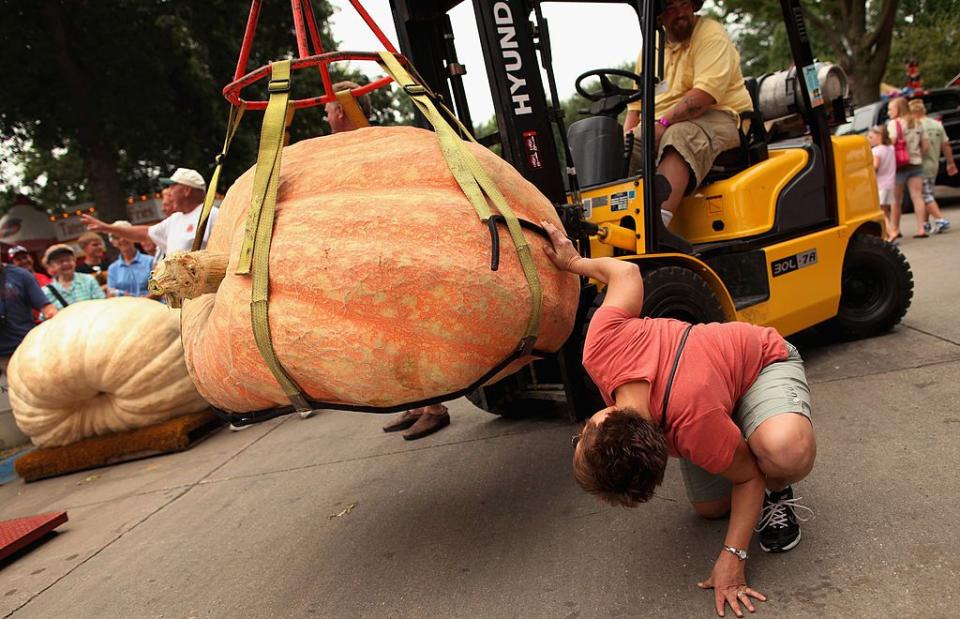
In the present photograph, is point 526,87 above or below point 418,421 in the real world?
above

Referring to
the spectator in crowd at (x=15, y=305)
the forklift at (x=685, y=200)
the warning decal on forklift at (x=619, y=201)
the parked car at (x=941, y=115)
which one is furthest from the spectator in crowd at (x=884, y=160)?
the spectator in crowd at (x=15, y=305)

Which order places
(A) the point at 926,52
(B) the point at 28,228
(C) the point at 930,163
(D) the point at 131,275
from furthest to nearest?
(A) the point at 926,52
(B) the point at 28,228
(C) the point at 930,163
(D) the point at 131,275

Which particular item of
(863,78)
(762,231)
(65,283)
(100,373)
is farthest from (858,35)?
(100,373)

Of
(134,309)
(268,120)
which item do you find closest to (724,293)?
(268,120)

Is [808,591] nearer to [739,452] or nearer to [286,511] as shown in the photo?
[739,452]

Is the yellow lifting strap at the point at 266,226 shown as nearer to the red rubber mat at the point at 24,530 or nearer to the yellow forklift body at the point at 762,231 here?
the yellow forklift body at the point at 762,231

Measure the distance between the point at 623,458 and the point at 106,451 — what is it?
538 centimetres

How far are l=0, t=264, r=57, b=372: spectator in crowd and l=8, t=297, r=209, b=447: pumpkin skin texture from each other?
75 centimetres

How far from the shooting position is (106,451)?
607 centimetres

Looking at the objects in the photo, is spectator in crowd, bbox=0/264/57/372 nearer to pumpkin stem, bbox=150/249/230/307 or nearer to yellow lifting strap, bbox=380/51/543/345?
pumpkin stem, bbox=150/249/230/307

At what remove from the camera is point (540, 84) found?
3924 millimetres

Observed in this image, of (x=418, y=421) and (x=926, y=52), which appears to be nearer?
(x=418, y=421)

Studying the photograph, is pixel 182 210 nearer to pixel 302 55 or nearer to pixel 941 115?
pixel 302 55

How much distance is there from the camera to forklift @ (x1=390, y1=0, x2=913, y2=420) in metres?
3.83
